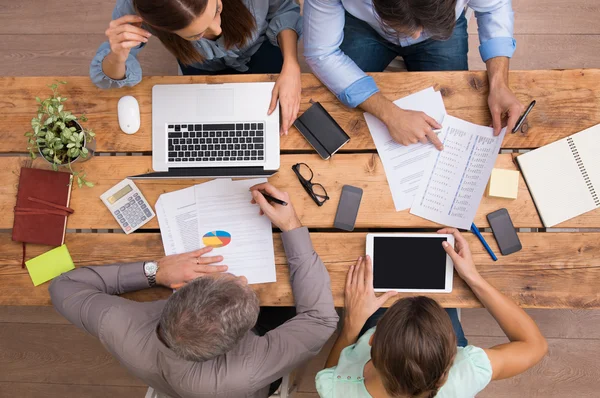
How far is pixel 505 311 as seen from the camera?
4.47ft

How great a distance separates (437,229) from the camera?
1.46m

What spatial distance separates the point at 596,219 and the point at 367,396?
0.86 meters

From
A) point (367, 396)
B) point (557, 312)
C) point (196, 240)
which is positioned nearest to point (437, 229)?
point (367, 396)

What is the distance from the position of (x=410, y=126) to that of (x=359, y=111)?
0.17 meters

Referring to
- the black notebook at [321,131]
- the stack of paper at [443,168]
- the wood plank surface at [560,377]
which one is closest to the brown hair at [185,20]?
the black notebook at [321,131]

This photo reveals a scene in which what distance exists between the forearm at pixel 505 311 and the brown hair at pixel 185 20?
3.49 feet

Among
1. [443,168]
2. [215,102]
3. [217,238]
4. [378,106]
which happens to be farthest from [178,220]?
[443,168]

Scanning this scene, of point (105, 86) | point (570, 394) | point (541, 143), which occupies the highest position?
point (105, 86)

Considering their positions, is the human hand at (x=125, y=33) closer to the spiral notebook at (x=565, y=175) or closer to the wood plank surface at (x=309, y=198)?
the wood plank surface at (x=309, y=198)

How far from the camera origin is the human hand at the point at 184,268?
142 centimetres

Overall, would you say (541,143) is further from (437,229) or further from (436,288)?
(436,288)

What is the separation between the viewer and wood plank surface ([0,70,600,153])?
142cm

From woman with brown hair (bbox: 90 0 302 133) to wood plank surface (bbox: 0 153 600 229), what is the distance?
194 mm

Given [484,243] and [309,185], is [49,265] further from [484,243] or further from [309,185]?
[484,243]
